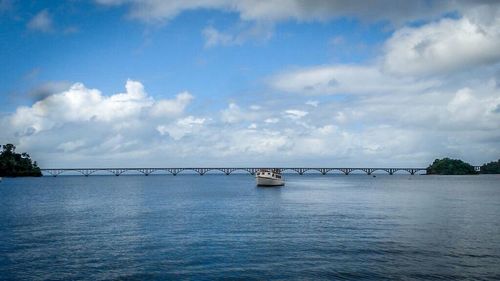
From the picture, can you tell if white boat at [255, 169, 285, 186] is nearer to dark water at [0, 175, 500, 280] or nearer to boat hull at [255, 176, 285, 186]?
boat hull at [255, 176, 285, 186]

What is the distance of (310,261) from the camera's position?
32.9 metres

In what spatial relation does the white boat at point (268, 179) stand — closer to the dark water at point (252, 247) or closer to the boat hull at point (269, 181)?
the boat hull at point (269, 181)

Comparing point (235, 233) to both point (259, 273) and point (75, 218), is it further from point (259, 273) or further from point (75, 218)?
point (75, 218)

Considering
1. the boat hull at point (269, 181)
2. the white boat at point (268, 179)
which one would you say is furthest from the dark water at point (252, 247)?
the white boat at point (268, 179)

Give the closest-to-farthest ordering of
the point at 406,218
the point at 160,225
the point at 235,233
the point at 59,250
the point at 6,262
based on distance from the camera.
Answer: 1. the point at 6,262
2. the point at 59,250
3. the point at 235,233
4. the point at 160,225
5. the point at 406,218

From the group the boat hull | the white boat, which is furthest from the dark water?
the white boat

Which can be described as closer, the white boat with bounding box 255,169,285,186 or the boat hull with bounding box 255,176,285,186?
the boat hull with bounding box 255,176,285,186

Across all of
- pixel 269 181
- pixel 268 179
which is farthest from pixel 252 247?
pixel 269 181

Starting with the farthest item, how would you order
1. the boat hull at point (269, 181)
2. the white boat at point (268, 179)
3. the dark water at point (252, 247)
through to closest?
the white boat at point (268, 179) → the boat hull at point (269, 181) → the dark water at point (252, 247)

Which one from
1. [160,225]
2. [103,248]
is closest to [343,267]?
[103,248]

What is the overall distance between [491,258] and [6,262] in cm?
3877

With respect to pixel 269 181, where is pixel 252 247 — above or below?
below

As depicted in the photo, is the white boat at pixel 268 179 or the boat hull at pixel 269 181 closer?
the boat hull at pixel 269 181

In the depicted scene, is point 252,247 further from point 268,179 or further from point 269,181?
point 269,181
